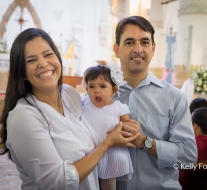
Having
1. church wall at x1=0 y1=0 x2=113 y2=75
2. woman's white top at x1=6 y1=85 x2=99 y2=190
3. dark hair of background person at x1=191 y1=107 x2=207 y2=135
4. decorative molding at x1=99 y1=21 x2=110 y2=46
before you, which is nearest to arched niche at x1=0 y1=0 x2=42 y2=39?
church wall at x1=0 y1=0 x2=113 y2=75

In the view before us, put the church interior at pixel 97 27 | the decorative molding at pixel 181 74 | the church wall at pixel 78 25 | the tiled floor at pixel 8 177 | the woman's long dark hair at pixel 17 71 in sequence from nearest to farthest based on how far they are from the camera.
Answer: the woman's long dark hair at pixel 17 71 → the tiled floor at pixel 8 177 → the church interior at pixel 97 27 → the decorative molding at pixel 181 74 → the church wall at pixel 78 25

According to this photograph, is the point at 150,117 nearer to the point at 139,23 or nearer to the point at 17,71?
the point at 139,23

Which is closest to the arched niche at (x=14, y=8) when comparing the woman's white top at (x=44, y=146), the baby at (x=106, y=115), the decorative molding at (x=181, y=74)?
the decorative molding at (x=181, y=74)

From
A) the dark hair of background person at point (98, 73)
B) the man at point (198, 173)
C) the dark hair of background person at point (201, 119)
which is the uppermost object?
the dark hair of background person at point (98, 73)

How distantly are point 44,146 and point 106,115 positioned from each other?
56 cm

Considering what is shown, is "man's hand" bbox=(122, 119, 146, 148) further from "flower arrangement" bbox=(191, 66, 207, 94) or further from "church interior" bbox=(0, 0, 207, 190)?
"church interior" bbox=(0, 0, 207, 190)

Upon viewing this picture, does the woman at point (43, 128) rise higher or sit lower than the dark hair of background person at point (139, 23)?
lower

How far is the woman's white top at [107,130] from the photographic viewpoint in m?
1.66

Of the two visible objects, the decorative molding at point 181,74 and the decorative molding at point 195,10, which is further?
the decorative molding at point 181,74

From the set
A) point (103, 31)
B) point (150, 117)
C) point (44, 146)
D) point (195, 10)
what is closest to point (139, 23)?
point (150, 117)

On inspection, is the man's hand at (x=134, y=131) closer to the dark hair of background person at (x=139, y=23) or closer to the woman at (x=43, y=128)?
the woman at (x=43, y=128)

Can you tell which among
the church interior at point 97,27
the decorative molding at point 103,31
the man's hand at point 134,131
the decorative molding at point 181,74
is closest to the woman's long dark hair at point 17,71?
the man's hand at point 134,131

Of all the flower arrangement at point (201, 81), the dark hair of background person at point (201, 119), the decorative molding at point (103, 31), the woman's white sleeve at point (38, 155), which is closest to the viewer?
the woman's white sleeve at point (38, 155)

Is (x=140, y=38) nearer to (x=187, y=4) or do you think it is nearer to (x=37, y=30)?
(x=37, y=30)
